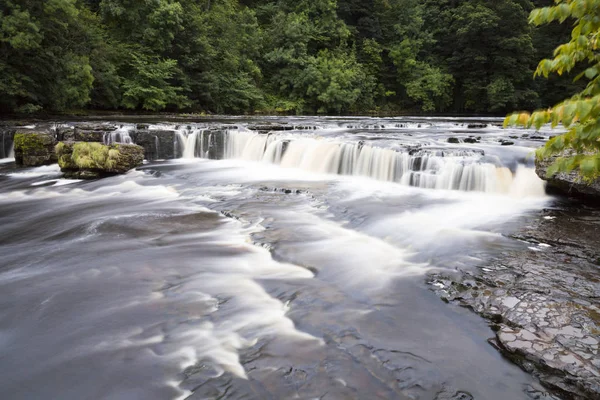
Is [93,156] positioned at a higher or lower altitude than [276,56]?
lower

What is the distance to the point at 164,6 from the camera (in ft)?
80.1

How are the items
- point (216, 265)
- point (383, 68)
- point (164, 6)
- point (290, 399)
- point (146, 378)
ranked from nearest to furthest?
point (290, 399)
point (146, 378)
point (216, 265)
point (164, 6)
point (383, 68)

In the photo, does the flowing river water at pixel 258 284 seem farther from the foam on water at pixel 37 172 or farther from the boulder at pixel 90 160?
the foam on water at pixel 37 172

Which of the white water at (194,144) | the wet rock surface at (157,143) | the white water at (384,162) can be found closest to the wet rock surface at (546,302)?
the white water at (384,162)

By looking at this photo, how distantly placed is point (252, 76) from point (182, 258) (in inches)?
1151

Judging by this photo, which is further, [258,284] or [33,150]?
[33,150]

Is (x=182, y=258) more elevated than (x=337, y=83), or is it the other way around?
(x=337, y=83)

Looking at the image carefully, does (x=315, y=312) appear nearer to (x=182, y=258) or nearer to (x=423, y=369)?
(x=423, y=369)

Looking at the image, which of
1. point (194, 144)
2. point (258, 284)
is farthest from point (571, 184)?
point (194, 144)

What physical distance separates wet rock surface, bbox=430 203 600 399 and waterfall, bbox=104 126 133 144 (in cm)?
1209

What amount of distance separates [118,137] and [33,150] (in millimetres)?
2480

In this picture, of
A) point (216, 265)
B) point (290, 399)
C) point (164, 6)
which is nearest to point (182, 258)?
point (216, 265)

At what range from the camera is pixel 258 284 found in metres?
4.67

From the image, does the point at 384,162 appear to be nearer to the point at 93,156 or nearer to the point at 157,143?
the point at 93,156
